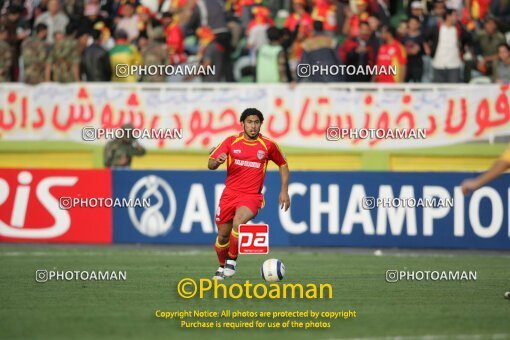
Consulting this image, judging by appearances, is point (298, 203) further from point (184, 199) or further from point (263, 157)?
point (263, 157)

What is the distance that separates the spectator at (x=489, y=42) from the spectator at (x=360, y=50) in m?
1.97

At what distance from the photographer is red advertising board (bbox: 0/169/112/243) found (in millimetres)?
20656

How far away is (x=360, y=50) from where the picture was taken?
21.9 meters

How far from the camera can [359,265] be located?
17562 millimetres

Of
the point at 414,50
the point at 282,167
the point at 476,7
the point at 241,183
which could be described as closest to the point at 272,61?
the point at 414,50

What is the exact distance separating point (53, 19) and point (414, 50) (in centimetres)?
718

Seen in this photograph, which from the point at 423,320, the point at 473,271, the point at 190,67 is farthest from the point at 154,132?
the point at 423,320

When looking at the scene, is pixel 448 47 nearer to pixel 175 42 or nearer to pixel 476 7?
pixel 476 7

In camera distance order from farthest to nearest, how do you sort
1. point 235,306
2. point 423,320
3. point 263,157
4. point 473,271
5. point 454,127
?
point 454,127
point 473,271
point 263,157
point 235,306
point 423,320

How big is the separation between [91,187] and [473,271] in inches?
283

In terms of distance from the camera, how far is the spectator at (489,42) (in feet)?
72.0

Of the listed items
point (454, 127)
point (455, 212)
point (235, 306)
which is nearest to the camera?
point (235, 306)

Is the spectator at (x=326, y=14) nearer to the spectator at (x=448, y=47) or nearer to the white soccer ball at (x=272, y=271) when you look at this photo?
the spectator at (x=448, y=47)

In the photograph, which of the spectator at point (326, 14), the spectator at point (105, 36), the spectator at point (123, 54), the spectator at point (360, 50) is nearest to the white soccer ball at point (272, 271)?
the spectator at point (360, 50)
